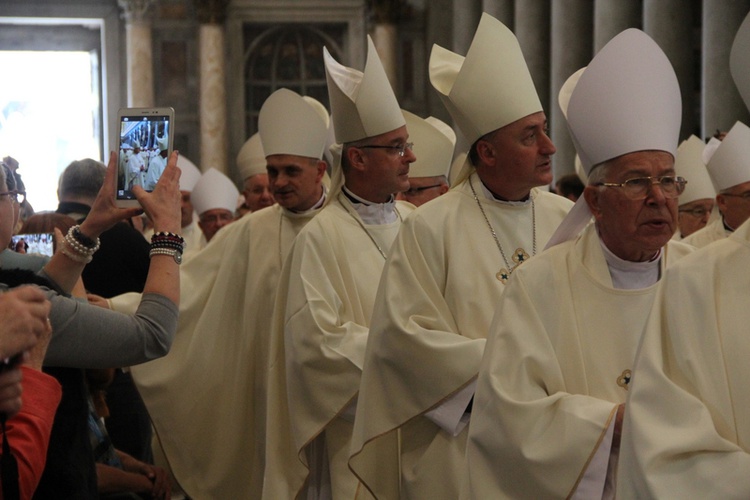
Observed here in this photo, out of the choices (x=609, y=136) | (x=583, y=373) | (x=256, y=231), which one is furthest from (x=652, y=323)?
(x=256, y=231)

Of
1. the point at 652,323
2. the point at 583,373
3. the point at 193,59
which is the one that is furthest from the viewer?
the point at 193,59

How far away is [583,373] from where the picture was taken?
2920 mm

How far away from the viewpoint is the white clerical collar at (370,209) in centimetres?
459

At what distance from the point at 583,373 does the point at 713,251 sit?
21.9 inches

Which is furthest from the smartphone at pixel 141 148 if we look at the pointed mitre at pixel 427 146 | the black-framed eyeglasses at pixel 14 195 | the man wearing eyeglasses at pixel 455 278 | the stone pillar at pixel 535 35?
the stone pillar at pixel 535 35

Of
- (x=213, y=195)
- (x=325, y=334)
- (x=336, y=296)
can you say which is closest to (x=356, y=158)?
(x=336, y=296)

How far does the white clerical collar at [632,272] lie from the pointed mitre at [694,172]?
446 centimetres

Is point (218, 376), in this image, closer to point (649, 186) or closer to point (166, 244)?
point (166, 244)

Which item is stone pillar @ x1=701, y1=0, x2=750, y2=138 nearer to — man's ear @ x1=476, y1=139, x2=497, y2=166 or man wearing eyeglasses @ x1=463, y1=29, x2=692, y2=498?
man's ear @ x1=476, y1=139, x2=497, y2=166

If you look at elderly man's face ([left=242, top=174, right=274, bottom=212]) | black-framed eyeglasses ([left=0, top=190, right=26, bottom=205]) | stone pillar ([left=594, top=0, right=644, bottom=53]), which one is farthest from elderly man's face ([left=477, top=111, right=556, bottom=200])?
stone pillar ([left=594, top=0, right=644, bottom=53])

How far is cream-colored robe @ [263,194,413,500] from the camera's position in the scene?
14.0ft

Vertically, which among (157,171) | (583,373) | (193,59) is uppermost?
(193,59)

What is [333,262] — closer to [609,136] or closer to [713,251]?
[609,136]

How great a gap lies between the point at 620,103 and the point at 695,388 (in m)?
0.91
